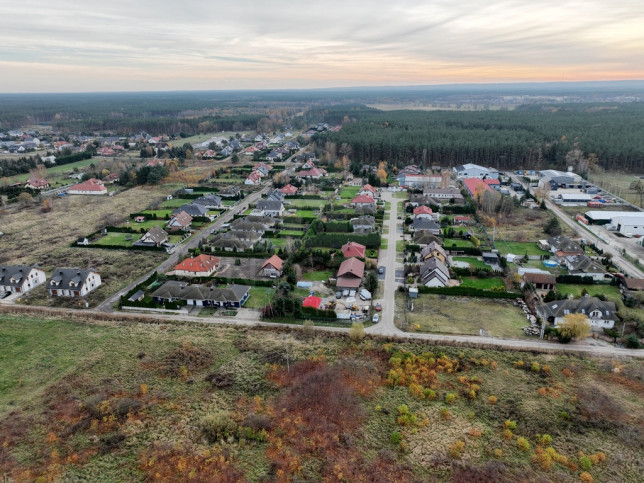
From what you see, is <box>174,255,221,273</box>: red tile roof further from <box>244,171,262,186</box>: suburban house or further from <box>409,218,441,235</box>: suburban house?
<box>244,171,262,186</box>: suburban house

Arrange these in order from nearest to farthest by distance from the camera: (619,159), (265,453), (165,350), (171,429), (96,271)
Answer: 1. (265,453)
2. (171,429)
3. (165,350)
4. (96,271)
5. (619,159)

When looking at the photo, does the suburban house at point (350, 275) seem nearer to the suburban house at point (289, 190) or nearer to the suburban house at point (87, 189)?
the suburban house at point (289, 190)

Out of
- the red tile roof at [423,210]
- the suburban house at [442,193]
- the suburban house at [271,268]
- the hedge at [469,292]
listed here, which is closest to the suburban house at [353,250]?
the suburban house at [271,268]

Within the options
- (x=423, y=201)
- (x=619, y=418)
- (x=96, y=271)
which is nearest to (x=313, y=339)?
(x=619, y=418)

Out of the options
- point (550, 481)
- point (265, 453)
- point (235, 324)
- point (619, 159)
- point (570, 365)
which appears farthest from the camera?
point (619, 159)

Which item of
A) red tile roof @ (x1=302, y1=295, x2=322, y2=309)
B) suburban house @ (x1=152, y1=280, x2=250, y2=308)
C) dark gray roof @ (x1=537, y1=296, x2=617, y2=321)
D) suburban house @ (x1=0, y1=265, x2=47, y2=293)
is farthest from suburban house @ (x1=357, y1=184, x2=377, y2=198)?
suburban house @ (x1=0, y1=265, x2=47, y2=293)

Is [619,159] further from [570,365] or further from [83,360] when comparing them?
[83,360]

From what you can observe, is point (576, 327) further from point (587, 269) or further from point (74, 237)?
point (74, 237)
